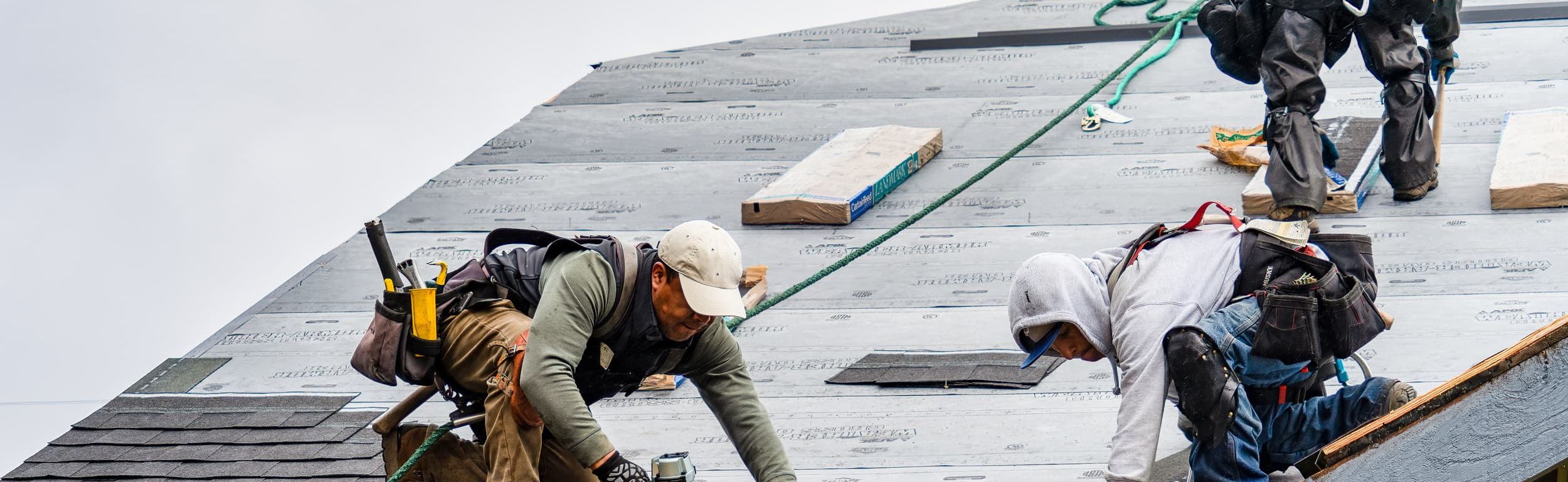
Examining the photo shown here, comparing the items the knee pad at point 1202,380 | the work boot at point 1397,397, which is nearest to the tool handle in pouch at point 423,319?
the knee pad at point 1202,380

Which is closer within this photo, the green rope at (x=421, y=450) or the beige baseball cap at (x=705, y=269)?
the beige baseball cap at (x=705, y=269)

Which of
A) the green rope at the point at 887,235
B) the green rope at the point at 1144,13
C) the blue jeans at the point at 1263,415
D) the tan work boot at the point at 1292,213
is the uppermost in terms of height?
the blue jeans at the point at 1263,415

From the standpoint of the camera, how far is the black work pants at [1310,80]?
6.19m

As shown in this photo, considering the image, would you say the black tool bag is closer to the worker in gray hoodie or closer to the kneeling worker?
the worker in gray hoodie

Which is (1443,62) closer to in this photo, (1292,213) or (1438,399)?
(1292,213)

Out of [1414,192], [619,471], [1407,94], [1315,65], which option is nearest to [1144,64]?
[1414,192]

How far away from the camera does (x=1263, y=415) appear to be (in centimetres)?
363

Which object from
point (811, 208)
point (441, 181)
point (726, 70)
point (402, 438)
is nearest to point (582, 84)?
point (726, 70)

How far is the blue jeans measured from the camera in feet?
11.0

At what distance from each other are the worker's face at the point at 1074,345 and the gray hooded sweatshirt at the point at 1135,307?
3 centimetres

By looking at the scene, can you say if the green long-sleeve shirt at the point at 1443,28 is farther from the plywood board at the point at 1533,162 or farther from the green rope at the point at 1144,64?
the green rope at the point at 1144,64

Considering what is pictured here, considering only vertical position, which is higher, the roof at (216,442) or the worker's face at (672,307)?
the worker's face at (672,307)

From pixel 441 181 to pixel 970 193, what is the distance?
9.83ft

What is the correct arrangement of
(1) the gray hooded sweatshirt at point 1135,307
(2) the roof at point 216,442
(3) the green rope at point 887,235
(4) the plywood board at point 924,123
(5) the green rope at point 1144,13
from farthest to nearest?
(5) the green rope at point 1144,13
(4) the plywood board at point 924,123
(3) the green rope at point 887,235
(2) the roof at point 216,442
(1) the gray hooded sweatshirt at point 1135,307
